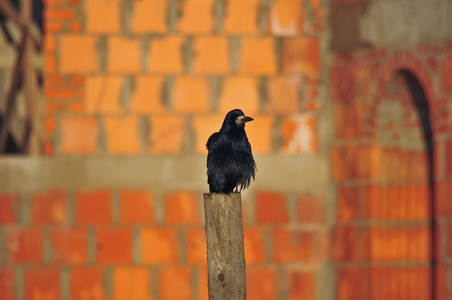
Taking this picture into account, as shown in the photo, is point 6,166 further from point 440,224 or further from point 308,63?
point 440,224

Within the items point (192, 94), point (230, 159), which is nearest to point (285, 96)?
point (192, 94)

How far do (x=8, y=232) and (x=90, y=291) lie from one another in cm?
75

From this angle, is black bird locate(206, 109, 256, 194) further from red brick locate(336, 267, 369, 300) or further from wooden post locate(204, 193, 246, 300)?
red brick locate(336, 267, 369, 300)

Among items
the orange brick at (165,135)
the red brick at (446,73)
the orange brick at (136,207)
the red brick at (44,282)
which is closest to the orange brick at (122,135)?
the orange brick at (165,135)

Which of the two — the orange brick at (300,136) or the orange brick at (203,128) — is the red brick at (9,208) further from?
the orange brick at (300,136)

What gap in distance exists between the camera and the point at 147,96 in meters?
6.09

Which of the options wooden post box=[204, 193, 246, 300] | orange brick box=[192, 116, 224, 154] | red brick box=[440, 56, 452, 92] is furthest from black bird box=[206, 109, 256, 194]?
red brick box=[440, 56, 452, 92]

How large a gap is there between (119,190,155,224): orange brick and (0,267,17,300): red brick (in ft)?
2.98

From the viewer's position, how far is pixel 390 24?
20.0ft

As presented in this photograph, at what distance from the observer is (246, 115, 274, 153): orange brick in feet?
20.0

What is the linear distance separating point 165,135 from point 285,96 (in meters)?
0.94

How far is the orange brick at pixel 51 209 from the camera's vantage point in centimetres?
606

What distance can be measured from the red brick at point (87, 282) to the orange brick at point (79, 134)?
873 mm

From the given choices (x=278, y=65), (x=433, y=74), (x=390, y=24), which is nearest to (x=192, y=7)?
(x=278, y=65)
